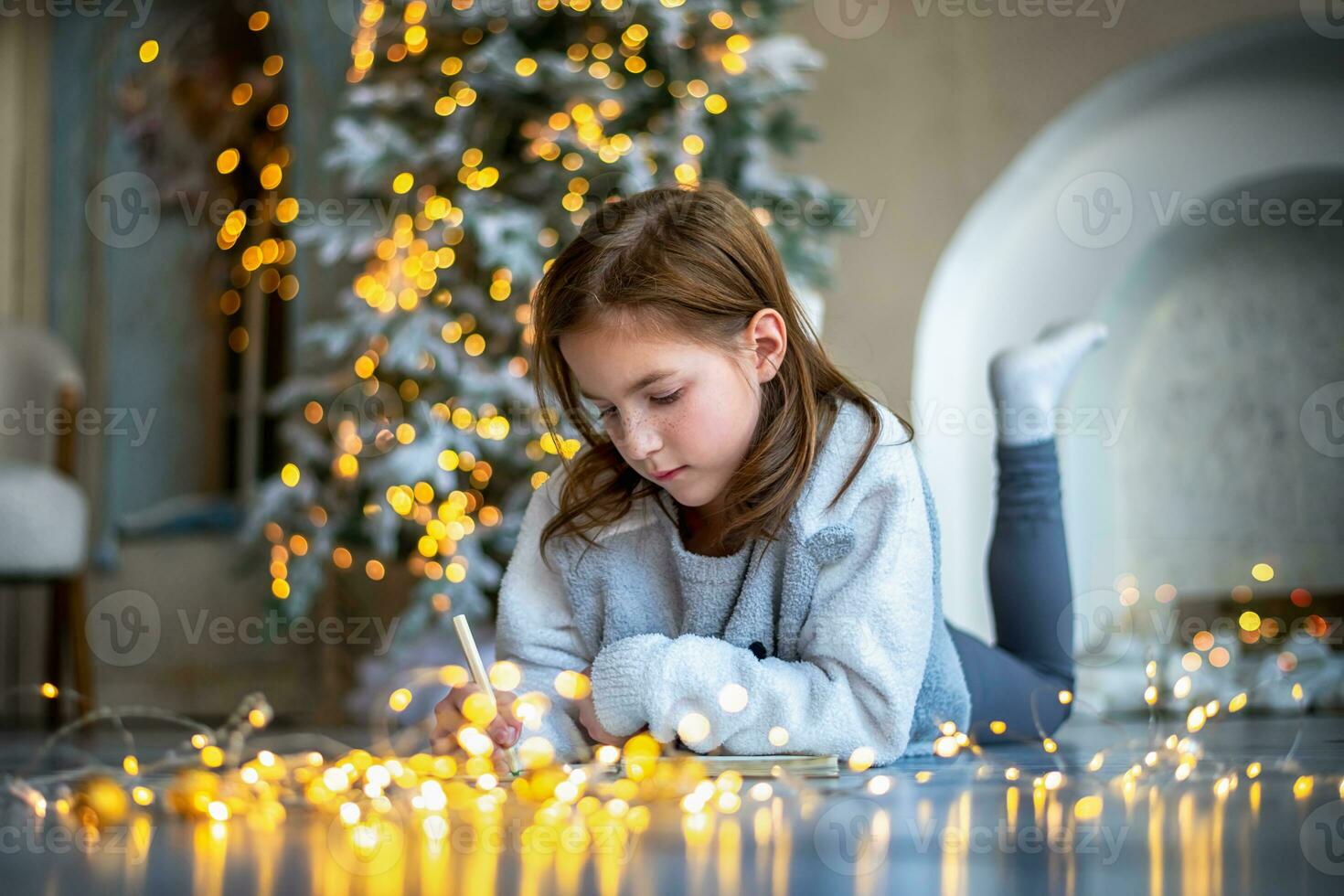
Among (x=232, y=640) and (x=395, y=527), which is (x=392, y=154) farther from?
(x=232, y=640)

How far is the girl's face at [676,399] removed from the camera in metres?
1.14

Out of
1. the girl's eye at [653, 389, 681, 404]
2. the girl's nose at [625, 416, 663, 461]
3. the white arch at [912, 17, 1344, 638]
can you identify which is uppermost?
the white arch at [912, 17, 1344, 638]

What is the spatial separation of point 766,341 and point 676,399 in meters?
0.13

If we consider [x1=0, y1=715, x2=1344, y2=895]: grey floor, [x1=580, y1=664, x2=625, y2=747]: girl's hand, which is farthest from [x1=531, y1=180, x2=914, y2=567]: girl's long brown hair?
[x1=0, y1=715, x2=1344, y2=895]: grey floor

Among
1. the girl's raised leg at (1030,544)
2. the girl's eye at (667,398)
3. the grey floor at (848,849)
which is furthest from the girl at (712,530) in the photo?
the girl's raised leg at (1030,544)

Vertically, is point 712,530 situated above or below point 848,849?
above

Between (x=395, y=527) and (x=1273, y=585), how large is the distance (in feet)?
5.66

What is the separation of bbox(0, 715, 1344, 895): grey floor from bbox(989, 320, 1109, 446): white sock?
1.99 feet

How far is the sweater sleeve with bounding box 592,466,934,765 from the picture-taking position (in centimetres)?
109

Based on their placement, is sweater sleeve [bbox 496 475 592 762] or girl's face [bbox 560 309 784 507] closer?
girl's face [bbox 560 309 784 507]

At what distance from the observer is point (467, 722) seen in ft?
3.65

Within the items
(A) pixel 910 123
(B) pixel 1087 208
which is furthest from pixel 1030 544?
(A) pixel 910 123

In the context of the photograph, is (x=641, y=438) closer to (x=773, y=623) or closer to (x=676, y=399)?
(x=676, y=399)

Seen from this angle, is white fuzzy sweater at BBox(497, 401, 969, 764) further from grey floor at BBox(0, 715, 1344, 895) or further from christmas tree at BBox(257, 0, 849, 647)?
christmas tree at BBox(257, 0, 849, 647)
